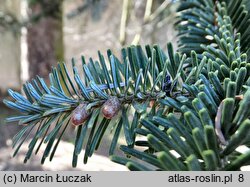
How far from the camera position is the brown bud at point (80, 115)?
209 millimetres

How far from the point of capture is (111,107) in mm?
211

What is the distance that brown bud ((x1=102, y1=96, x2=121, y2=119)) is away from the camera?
208mm

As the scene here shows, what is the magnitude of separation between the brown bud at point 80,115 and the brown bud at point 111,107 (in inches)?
0.5

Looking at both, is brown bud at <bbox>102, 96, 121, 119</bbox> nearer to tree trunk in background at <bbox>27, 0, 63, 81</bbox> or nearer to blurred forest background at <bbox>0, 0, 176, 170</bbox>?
blurred forest background at <bbox>0, 0, 176, 170</bbox>

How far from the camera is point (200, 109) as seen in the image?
169 millimetres

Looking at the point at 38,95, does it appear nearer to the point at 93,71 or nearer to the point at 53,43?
the point at 93,71

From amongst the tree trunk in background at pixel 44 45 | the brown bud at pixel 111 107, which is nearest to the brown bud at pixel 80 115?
the brown bud at pixel 111 107

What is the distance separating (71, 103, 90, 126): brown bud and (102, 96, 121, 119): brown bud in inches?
0.5

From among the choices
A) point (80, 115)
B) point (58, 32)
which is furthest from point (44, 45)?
point (80, 115)

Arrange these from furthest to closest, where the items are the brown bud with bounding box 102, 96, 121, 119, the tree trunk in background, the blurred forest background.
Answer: the tree trunk in background < the blurred forest background < the brown bud with bounding box 102, 96, 121, 119

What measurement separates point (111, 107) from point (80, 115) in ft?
0.06

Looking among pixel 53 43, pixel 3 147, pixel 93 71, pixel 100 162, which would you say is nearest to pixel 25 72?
pixel 53 43

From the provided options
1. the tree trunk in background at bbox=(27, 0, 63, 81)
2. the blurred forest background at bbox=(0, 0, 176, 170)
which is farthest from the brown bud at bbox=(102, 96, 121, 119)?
the tree trunk in background at bbox=(27, 0, 63, 81)
